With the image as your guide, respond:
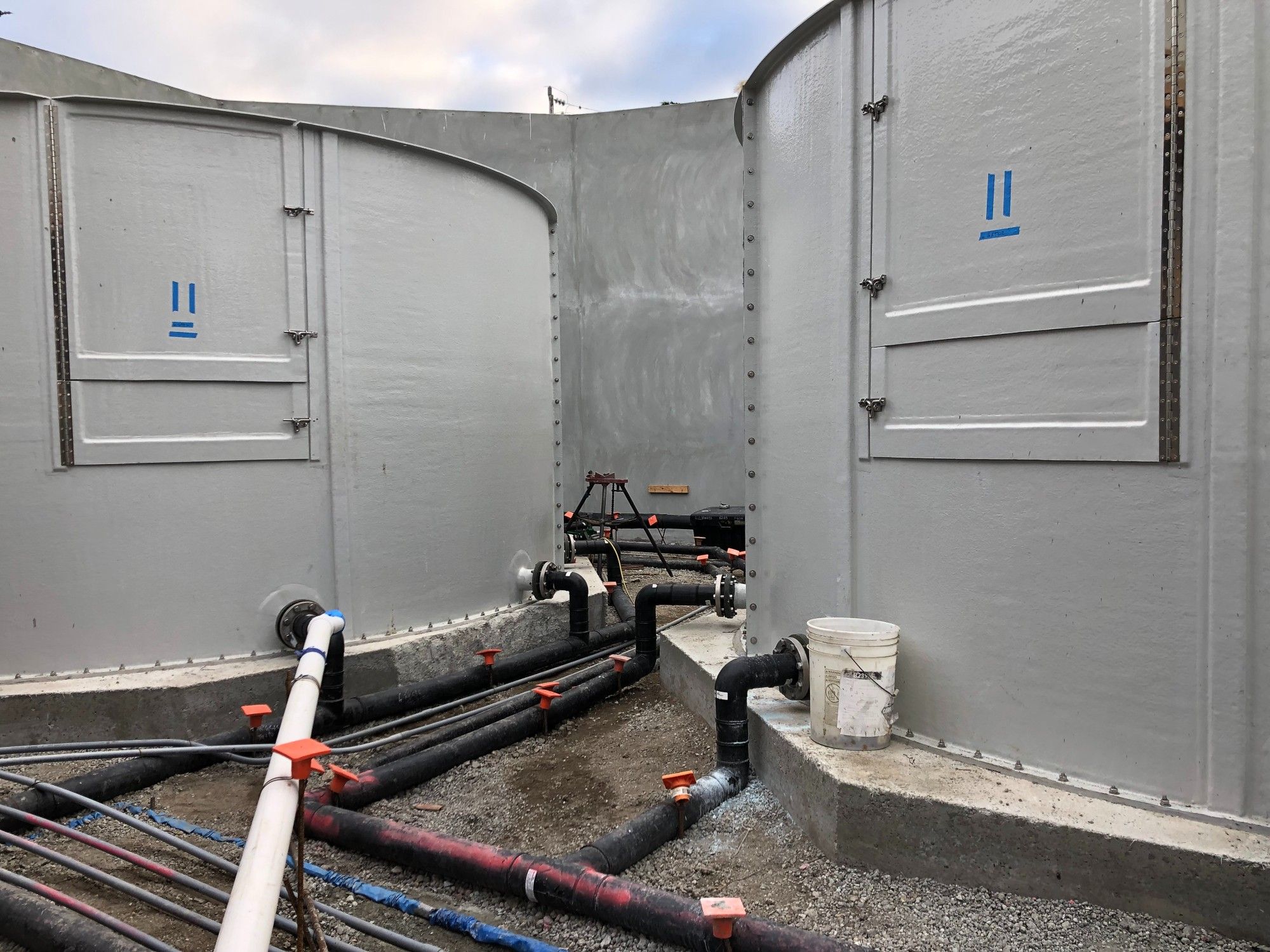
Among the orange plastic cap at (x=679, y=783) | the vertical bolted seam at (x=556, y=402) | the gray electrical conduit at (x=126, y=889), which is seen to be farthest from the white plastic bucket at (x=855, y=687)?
the vertical bolted seam at (x=556, y=402)

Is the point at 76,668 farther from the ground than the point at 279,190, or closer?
closer

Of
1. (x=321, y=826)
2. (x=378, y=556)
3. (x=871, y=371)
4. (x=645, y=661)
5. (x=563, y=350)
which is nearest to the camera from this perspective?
(x=321, y=826)

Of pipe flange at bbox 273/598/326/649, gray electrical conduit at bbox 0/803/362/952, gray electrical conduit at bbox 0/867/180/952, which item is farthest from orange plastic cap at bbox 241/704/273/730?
gray electrical conduit at bbox 0/867/180/952

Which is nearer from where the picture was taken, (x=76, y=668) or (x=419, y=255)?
(x=76, y=668)

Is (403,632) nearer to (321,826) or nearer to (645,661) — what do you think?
(645,661)

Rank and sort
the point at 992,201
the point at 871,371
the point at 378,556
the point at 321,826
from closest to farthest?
1. the point at 992,201
2. the point at 321,826
3. the point at 871,371
4. the point at 378,556

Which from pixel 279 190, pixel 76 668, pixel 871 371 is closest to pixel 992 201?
pixel 871 371

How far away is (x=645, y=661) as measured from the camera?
5887mm

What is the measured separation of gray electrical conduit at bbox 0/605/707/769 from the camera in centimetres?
367

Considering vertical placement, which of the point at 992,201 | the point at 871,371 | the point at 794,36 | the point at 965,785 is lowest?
the point at 965,785

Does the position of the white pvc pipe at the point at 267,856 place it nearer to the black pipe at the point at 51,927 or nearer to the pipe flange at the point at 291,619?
the black pipe at the point at 51,927

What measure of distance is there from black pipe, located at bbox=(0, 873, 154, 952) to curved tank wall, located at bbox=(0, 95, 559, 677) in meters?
2.46

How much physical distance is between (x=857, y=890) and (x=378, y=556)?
11.8 ft

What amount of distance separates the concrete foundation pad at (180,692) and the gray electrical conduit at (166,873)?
1.36 meters
